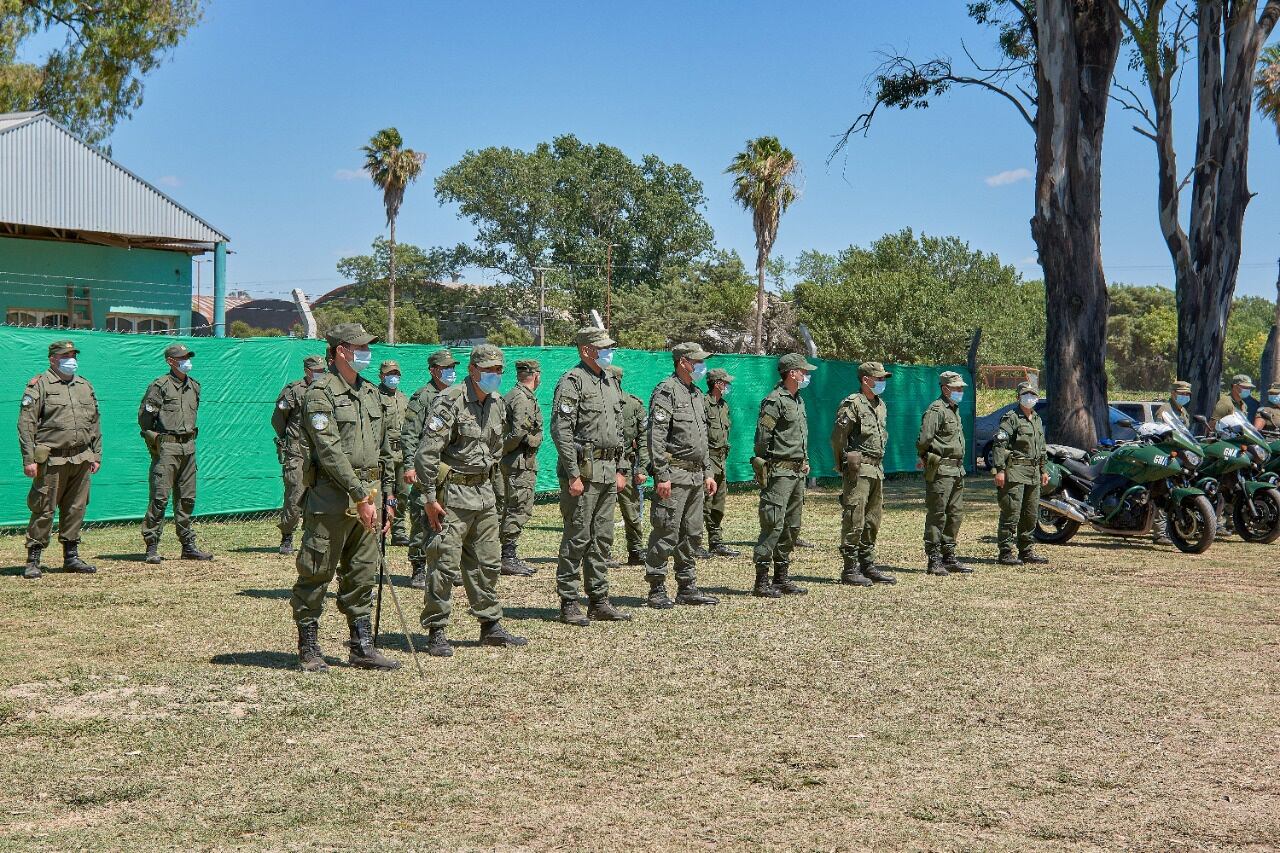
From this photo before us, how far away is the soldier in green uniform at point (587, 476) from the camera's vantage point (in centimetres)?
908

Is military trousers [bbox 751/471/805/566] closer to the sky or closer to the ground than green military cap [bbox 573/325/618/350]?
closer to the ground

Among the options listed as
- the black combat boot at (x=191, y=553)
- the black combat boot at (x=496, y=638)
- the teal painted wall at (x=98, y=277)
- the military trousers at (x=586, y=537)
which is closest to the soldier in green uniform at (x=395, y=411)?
the black combat boot at (x=191, y=553)

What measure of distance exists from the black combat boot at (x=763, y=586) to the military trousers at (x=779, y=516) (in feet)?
0.14

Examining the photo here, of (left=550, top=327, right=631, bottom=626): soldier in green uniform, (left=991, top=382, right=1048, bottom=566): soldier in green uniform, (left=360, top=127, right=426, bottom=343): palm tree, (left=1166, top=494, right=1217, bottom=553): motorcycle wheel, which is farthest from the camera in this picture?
(left=360, top=127, right=426, bottom=343): palm tree

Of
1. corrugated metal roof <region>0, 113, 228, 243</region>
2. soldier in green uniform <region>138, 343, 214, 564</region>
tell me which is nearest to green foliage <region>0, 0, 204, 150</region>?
corrugated metal roof <region>0, 113, 228, 243</region>

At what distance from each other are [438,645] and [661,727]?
214cm

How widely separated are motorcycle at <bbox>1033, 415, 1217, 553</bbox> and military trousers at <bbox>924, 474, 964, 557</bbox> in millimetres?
2569

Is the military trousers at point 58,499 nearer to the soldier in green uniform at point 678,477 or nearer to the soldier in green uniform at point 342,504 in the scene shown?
the soldier in green uniform at point 342,504

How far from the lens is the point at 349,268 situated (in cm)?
8625

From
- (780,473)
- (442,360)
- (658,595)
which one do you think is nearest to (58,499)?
(442,360)

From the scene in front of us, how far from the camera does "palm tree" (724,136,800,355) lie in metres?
49.2

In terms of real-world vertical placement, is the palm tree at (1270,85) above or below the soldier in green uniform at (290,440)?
above

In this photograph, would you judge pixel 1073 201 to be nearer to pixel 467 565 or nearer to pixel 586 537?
pixel 586 537

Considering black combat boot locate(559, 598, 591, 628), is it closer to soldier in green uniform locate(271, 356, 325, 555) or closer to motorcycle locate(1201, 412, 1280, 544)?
soldier in green uniform locate(271, 356, 325, 555)
